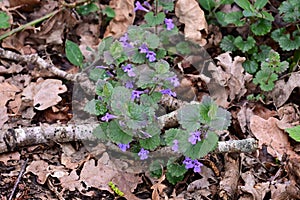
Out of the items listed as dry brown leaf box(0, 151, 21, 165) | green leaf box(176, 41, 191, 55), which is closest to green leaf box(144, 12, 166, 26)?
green leaf box(176, 41, 191, 55)

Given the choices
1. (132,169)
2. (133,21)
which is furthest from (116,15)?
(132,169)

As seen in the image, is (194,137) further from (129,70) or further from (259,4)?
(259,4)

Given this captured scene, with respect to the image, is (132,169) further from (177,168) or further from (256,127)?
(256,127)

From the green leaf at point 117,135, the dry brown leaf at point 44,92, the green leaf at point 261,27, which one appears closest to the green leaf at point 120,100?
the green leaf at point 117,135

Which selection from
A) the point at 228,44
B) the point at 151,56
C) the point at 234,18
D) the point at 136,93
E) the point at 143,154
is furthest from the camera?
the point at 228,44

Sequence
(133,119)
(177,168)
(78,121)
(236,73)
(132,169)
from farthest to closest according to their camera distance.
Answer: (236,73) < (78,121) < (132,169) < (177,168) < (133,119)

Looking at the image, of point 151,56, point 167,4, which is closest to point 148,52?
point 151,56

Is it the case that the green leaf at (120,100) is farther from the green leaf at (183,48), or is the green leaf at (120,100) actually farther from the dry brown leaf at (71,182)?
the green leaf at (183,48)
